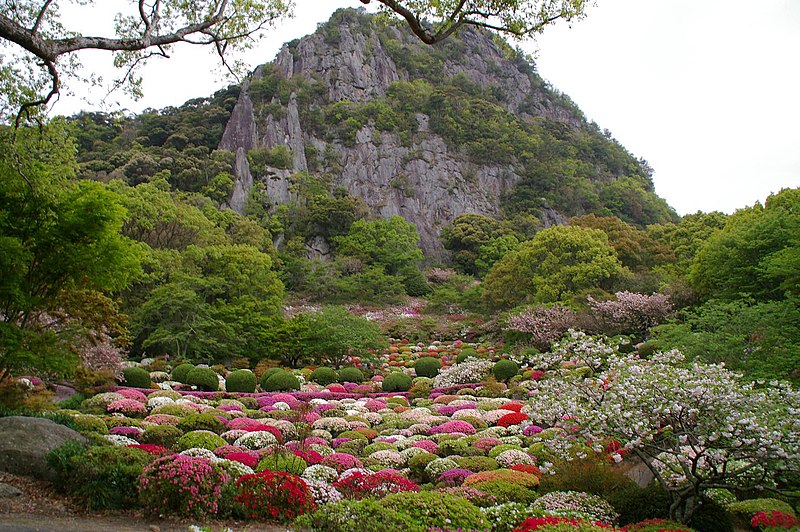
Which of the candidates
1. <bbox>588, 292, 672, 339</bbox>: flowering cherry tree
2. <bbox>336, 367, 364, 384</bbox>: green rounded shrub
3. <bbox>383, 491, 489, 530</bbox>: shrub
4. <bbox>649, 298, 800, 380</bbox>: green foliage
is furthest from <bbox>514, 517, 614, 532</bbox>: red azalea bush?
<bbox>588, 292, 672, 339</bbox>: flowering cherry tree

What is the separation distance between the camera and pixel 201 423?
1320cm

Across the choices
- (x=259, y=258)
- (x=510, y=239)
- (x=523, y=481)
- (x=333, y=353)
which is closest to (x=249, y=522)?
(x=523, y=481)

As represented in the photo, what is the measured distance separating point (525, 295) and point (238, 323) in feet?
55.7

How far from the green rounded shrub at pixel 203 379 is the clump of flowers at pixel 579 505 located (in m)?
14.7

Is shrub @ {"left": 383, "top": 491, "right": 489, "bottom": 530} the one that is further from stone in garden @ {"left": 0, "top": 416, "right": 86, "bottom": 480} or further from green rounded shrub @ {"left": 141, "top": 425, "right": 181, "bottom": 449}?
green rounded shrub @ {"left": 141, "top": 425, "right": 181, "bottom": 449}

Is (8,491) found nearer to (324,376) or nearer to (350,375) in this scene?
(324,376)

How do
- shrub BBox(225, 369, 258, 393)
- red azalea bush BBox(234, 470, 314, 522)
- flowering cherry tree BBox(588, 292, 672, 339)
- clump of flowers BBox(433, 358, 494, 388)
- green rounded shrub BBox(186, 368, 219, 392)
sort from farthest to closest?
1. flowering cherry tree BBox(588, 292, 672, 339)
2. clump of flowers BBox(433, 358, 494, 388)
3. shrub BBox(225, 369, 258, 393)
4. green rounded shrub BBox(186, 368, 219, 392)
5. red azalea bush BBox(234, 470, 314, 522)

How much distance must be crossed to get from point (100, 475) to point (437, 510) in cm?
486

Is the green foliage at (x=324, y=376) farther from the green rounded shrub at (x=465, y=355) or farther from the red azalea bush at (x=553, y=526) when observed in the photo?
the red azalea bush at (x=553, y=526)

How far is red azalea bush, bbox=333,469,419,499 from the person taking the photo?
26.9 ft

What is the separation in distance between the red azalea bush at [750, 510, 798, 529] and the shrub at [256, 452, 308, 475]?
707 centimetres

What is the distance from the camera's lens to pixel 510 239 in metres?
52.0

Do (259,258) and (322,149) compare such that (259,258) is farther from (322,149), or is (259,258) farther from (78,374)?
(322,149)

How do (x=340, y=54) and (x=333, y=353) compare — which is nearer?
(x=333, y=353)
